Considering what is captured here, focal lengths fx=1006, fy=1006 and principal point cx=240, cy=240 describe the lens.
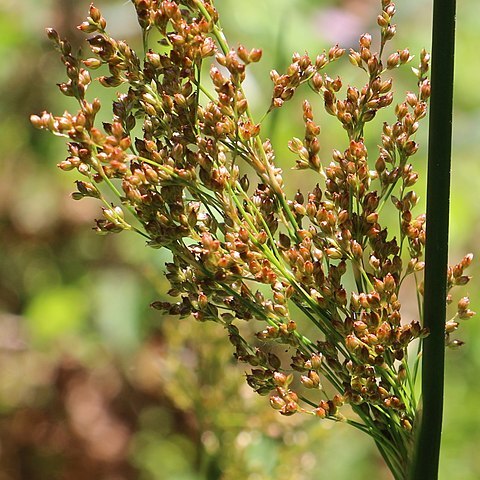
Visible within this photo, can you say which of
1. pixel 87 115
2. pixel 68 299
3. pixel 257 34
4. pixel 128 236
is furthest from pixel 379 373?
pixel 68 299

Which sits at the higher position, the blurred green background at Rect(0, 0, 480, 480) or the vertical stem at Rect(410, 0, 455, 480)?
the blurred green background at Rect(0, 0, 480, 480)

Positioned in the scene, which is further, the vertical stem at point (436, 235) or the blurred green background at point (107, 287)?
the blurred green background at point (107, 287)

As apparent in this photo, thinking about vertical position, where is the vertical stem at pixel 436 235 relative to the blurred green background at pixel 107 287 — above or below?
below

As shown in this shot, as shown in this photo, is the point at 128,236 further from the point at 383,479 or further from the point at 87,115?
the point at 87,115

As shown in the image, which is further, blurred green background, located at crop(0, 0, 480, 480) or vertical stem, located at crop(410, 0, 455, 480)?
blurred green background, located at crop(0, 0, 480, 480)

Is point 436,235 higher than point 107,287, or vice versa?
point 107,287
